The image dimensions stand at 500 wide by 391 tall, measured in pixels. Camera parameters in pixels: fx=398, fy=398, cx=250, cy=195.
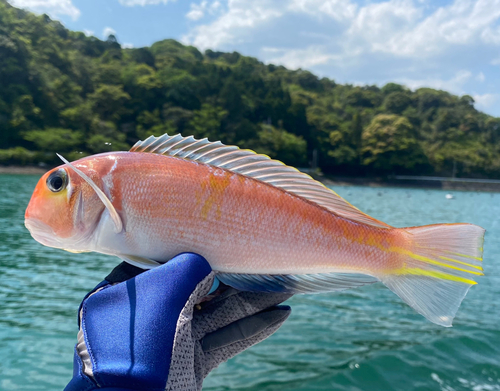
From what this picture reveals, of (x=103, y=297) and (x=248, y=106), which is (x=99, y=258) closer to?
(x=103, y=297)

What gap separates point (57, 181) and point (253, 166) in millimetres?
806

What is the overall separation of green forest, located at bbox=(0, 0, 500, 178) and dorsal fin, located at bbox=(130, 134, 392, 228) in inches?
1858

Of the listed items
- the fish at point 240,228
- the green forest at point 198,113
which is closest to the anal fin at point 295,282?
the fish at point 240,228

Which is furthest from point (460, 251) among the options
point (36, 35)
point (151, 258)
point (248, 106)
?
point (36, 35)

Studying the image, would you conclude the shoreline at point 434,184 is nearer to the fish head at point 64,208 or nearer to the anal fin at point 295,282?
the anal fin at point 295,282

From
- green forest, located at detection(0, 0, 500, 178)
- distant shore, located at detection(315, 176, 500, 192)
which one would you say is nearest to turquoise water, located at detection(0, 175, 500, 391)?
green forest, located at detection(0, 0, 500, 178)

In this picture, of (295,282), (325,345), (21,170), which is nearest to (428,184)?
(21,170)

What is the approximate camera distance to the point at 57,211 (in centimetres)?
156

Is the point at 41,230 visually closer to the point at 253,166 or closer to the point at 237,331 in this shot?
the point at 253,166

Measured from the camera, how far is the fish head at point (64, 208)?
1562 millimetres

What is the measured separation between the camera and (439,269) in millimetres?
1643

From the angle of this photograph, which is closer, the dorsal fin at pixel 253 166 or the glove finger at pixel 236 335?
the dorsal fin at pixel 253 166

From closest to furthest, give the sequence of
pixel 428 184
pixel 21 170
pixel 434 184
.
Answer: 1. pixel 21 170
2. pixel 434 184
3. pixel 428 184

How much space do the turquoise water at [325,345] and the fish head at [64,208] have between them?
13.6 ft
